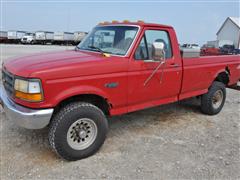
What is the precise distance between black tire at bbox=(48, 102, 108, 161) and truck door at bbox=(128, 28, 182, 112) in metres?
0.71

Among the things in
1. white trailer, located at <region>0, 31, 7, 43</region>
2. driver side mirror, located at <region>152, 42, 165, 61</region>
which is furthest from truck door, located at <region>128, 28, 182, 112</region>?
white trailer, located at <region>0, 31, 7, 43</region>

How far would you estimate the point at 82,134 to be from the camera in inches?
137

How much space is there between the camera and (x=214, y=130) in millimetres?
4781

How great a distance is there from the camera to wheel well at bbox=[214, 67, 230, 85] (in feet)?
18.6

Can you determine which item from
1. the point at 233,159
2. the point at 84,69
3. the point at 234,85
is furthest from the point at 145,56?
the point at 234,85

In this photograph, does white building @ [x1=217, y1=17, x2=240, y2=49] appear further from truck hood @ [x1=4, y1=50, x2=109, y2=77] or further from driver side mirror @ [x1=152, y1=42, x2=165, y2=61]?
truck hood @ [x1=4, y1=50, x2=109, y2=77]

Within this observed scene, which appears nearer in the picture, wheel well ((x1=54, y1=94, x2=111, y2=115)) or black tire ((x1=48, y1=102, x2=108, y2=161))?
black tire ((x1=48, y1=102, x2=108, y2=161))

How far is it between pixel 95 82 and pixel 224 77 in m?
3.82

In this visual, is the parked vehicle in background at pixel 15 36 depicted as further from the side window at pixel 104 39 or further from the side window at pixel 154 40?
the side window at pixel 154 40

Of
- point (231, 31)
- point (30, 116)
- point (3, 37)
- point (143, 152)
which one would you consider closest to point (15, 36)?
point (3, 37)

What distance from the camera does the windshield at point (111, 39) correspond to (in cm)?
395

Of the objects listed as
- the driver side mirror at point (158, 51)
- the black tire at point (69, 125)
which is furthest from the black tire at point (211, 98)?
the black tire at point (69, 125)

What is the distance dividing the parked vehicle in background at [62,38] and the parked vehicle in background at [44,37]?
78 cm

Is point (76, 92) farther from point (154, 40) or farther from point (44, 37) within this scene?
point (44, 37)
